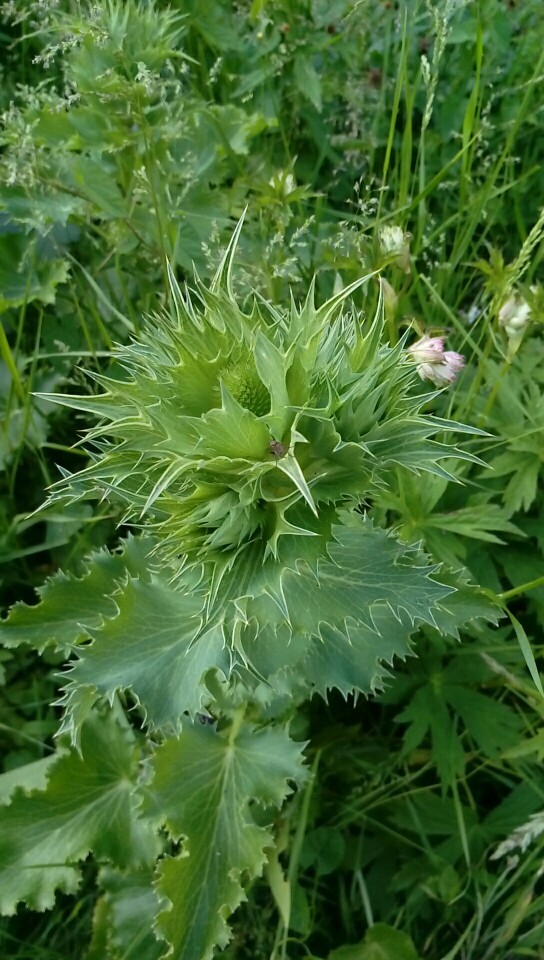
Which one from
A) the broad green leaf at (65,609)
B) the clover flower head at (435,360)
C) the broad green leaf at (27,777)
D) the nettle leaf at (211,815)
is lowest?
the broad green leaf at (27,777)

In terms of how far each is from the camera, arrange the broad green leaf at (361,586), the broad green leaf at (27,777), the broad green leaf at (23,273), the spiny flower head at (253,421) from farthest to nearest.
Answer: the broad green leaf at (23,273), the broad green leaf at (27,777), the broad green leaf at (361,586), the spiny flower head at (253,421)

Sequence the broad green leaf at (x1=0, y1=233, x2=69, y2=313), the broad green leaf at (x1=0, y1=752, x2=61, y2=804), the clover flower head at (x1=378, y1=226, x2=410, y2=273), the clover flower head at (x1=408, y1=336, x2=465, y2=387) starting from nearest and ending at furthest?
the clover flower head at (x1=408, y1=336, x2=465, y2=387) < the clover flower head at (x1=378, y1=226, x2=410, y2=273) < the broad green leaf at (x1=0, y1=752, x2=61, y2=804) < the broad green leaf at (x1=0, y1=233, x2=69, y2=313)

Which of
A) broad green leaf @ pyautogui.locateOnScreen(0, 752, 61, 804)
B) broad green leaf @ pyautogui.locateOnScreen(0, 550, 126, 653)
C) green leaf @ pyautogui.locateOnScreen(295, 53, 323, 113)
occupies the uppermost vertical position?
green leaf @ pyautogui.locateOnScreen(295, 53, 323, 113)

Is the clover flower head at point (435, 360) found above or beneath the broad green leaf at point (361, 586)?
above

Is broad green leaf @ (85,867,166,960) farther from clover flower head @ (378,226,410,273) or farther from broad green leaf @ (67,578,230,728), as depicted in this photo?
clover flower head @ (378,226,410,273)

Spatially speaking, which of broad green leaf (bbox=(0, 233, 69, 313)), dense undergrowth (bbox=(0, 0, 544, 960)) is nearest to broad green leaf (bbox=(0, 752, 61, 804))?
dense undergrowth (bbox=(0, 0, 544, 960))

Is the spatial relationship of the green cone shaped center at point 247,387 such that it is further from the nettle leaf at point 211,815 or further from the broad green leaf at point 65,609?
the nettle leaf at point 211,815

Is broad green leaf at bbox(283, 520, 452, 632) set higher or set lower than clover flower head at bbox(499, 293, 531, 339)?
lower

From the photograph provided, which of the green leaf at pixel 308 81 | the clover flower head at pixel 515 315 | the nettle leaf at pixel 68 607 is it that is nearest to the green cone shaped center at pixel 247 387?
the nettle leaf at pixel 68 607

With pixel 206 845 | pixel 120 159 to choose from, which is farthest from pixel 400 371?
pixel 120 159
